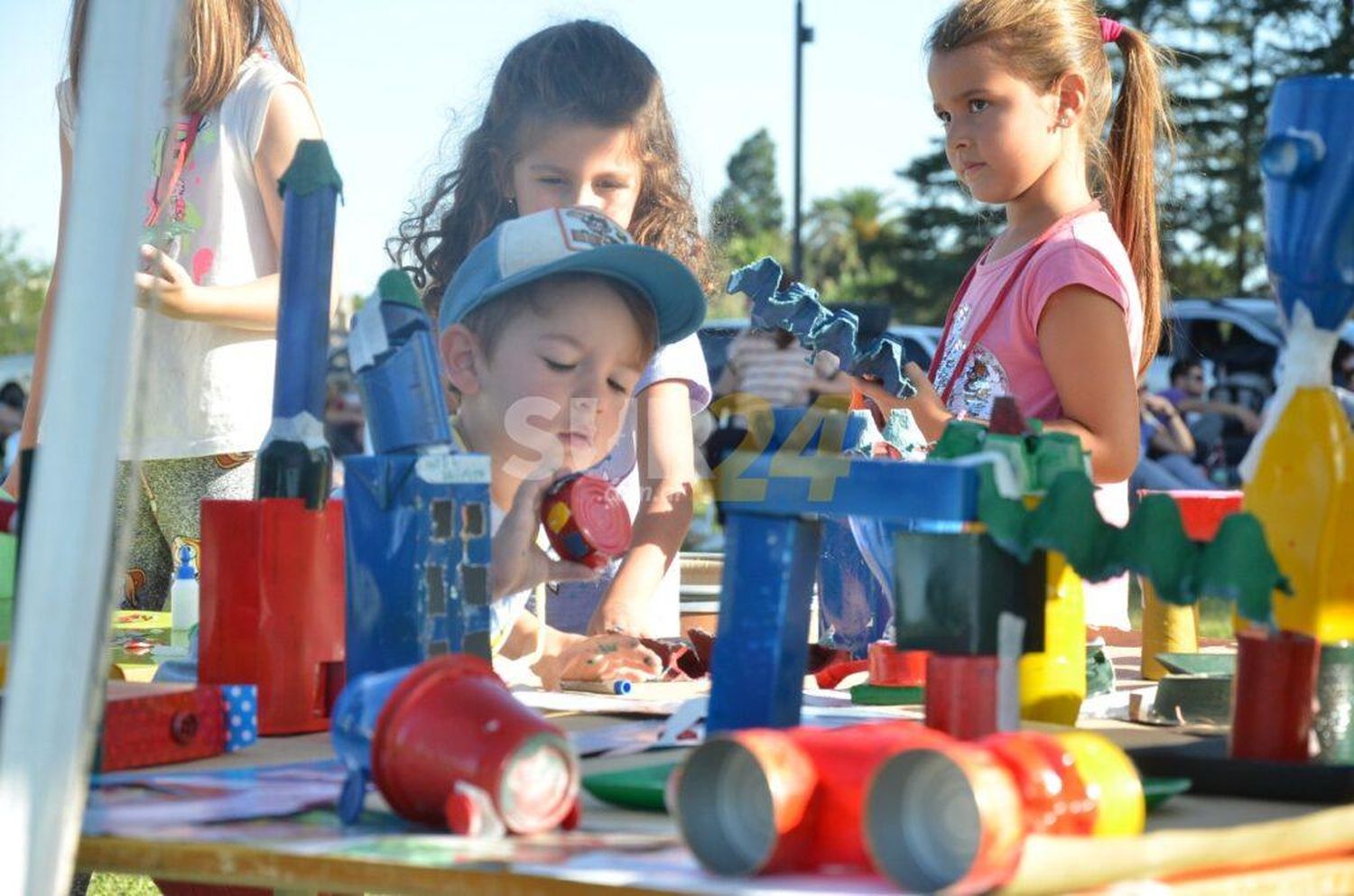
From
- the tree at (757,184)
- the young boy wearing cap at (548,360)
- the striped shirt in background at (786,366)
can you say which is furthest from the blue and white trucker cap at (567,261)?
the tree at (757,184)

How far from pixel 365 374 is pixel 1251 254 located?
2589 centimetres

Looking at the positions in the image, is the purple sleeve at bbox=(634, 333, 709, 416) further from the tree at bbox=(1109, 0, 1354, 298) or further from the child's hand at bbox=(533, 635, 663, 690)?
the tree at bbox=(1109, 0, 1354, 298)

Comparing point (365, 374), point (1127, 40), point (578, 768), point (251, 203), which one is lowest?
point (578, 768)

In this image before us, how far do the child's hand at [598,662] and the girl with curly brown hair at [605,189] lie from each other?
1.18 feet

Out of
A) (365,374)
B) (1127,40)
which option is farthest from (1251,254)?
(365,374)

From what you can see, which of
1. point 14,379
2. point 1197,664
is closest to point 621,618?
point 1197,664

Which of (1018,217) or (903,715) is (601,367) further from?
(1018,217)

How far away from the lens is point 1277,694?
117 centimetres

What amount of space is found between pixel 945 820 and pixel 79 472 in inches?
19.2

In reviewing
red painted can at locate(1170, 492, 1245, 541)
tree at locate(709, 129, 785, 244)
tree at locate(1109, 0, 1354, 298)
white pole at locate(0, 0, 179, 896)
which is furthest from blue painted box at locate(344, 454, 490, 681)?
tree at locate(709, 129, 785, 244)

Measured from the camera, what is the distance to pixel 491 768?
101 cm

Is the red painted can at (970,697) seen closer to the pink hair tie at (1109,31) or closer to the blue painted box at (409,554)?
the blue painted box at (409,554)

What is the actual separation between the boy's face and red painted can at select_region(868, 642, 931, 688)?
1.34 feet

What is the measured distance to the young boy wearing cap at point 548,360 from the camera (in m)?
1.80
